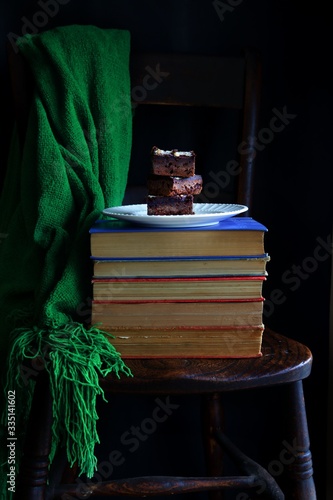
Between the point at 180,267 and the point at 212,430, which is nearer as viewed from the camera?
the point at 180,267

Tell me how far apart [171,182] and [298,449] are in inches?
15.4

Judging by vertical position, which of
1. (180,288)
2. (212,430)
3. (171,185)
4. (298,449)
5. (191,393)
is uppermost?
(171,185)

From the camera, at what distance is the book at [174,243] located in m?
0.83

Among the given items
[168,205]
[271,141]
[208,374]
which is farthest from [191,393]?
[271,141]

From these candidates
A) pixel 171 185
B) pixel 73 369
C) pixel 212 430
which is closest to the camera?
pixel 73 369

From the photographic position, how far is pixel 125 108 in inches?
43.4

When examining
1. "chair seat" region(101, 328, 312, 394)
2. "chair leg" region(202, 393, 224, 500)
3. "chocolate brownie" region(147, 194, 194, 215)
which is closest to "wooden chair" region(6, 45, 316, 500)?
"chair seat" region(101, 328, 312, 394)

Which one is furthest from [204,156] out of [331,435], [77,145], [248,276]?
[331,435]

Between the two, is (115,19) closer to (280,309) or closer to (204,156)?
(204,156)

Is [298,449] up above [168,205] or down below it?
below

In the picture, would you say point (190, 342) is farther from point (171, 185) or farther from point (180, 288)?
point (171, 185)

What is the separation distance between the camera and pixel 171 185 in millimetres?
908

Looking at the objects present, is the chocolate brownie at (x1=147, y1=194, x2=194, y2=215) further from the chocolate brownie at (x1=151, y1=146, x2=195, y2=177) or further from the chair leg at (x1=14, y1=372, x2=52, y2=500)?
the chair leg at (x1=14, y1=372, x2=52, y2=500)

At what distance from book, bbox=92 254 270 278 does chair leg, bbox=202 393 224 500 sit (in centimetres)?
48
